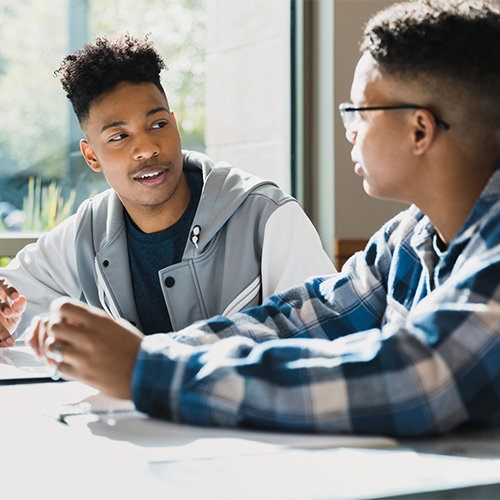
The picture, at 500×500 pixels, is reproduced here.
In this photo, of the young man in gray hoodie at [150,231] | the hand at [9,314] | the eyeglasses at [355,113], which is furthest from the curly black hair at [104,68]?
the eyeglasses at [355,113]

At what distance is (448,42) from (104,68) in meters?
1.05

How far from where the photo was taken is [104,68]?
1659 mm

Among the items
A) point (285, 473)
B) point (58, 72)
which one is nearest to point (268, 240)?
point (58, 72)

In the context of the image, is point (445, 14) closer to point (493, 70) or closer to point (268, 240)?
point (493, 70)

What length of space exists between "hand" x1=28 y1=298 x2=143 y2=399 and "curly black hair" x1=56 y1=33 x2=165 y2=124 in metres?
A: 1.03

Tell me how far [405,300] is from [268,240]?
0.58m

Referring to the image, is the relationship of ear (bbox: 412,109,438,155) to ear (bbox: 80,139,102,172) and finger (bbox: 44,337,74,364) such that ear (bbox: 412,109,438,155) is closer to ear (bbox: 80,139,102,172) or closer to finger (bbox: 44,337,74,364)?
finger (bbox: 44,337,74,364)

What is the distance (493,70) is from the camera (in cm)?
88

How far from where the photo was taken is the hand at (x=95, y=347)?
28.9 inches

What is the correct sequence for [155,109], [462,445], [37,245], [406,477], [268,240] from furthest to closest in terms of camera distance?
[37,245] < [155,109] < [268,240] < [462,445] < [406,477]

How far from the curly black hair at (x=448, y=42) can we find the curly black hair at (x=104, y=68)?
92 cm

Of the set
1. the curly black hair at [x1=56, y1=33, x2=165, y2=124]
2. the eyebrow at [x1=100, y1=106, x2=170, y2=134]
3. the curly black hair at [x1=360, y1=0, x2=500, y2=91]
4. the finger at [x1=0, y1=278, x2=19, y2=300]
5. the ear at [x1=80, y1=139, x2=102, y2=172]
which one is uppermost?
the curly black hair at [x1=56, y1=33, x2=165, y2=124]

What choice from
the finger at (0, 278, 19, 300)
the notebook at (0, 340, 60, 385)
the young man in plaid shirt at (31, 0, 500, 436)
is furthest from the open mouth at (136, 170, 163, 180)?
the young man in plaid shirt at (31, 0, 500, 436)

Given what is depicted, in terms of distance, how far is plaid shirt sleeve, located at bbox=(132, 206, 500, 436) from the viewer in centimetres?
65
